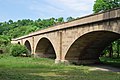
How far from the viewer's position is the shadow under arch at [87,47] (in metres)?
29.6

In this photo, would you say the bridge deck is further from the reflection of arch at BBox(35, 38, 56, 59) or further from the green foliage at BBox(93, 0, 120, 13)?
the reflection of arch at BBox(35, 38, 56, 59)

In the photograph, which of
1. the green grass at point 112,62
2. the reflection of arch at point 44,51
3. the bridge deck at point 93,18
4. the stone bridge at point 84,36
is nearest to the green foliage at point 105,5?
the green grass at point 112,62

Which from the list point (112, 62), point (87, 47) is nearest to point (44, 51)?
point (112, 62)

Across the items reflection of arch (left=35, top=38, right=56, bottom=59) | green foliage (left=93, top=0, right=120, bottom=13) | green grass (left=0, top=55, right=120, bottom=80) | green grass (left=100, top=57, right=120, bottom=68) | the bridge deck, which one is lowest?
green grass (left=0, top=55, right=120, bottom=80)

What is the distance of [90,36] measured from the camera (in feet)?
94.6

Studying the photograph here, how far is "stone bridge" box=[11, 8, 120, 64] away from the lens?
23156 mm

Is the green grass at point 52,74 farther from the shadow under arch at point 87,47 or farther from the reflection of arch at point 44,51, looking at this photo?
the reflection of arch at point 44,51

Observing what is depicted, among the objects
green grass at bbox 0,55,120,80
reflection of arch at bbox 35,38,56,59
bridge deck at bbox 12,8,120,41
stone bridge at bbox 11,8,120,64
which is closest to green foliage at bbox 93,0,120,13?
stone bridge at bbox 11,8,120,64

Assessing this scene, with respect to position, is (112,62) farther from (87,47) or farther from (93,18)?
(93,18)

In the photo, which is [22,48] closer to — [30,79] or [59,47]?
[59,47]

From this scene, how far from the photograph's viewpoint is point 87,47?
32.8 m

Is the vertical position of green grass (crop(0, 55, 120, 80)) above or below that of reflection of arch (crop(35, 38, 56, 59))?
below

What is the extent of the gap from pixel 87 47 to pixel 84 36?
435cm

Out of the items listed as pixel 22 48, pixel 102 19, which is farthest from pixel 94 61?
pixel 22 48
